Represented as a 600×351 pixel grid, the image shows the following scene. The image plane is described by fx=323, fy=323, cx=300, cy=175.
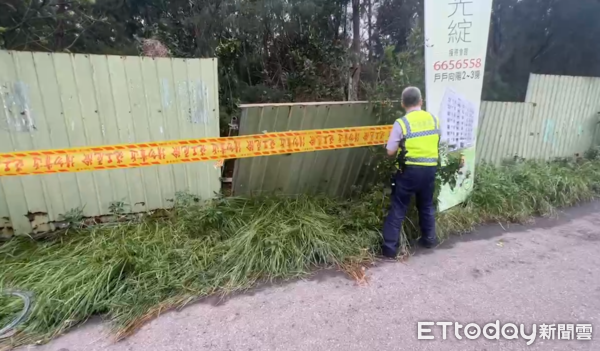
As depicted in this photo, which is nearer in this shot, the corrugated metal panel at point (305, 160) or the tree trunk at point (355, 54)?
the corrugated metal panel at point (305, 160)

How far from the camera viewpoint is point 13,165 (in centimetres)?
271

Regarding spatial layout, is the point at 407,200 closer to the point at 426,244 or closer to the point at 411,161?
the point at 411,161

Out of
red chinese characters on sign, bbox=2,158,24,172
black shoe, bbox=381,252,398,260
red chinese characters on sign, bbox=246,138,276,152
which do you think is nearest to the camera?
red chinese characters on sign, bbox=2,158,24,172

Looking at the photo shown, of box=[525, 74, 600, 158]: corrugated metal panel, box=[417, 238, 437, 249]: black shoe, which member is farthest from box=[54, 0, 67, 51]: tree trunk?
box=[525, 74, 600, 158]: corrugated metal panel

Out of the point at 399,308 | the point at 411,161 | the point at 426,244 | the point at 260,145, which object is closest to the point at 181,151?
the point at 260,145

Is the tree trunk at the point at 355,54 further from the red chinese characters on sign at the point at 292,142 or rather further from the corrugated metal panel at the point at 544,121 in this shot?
the red chinese characters on sign at the point at 292,142

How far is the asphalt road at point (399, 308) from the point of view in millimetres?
2195

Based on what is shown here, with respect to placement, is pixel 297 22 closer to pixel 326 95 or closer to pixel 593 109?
pixel 326 95

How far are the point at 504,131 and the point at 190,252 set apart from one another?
5.27 meters

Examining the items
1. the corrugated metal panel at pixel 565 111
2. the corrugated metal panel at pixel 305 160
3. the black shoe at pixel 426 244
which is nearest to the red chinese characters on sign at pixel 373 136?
the corrugated metal panel at pixel 305 160

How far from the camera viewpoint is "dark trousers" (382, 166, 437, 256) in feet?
10.3

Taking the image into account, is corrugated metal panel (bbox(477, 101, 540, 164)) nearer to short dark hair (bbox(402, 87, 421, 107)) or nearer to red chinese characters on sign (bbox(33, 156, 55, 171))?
short dark hair (bbox(402, 87, 421, 107))

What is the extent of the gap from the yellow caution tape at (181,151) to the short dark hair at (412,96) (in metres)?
0.72

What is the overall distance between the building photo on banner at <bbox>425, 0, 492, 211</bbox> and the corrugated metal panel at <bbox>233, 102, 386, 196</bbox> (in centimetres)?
83
